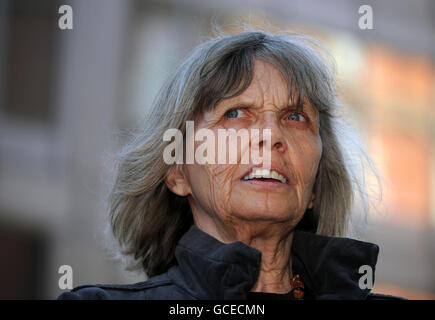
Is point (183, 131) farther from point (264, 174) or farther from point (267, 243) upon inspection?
point (267, 243)

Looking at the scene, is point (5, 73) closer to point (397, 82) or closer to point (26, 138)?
point (26, 138)

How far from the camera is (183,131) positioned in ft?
9.32

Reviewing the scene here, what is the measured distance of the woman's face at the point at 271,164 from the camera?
8.46 ft

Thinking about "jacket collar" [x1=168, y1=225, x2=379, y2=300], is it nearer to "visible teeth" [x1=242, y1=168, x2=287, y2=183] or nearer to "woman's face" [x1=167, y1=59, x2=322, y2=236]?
"woman's face" [x1=167, y1=59, x2=322, y2=236]

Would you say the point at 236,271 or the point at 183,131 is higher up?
the point at 183,131

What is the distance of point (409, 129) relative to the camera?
44.7 ft

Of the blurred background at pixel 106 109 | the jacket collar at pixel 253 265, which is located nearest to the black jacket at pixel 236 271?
the jacket collar at pixel 253 265

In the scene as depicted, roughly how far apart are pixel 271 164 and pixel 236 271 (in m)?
0.40

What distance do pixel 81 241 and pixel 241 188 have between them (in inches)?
329

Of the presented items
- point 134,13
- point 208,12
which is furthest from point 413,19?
point 134,13

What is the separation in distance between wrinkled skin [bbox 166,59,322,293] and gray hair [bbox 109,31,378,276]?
0.05 m

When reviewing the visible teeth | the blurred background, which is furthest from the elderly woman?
the blurred background

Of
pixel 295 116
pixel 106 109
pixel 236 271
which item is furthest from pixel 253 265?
pixel 106 109

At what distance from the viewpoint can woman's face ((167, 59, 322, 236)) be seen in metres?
2.58
